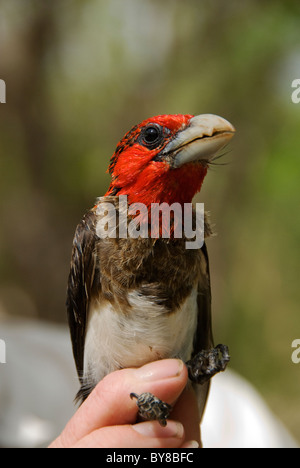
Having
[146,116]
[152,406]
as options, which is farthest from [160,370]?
[146,116]

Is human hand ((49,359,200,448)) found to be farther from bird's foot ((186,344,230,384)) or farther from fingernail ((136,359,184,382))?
bird's foot ((186,344,230,384))

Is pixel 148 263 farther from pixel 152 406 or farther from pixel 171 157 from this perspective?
pixel 152 406

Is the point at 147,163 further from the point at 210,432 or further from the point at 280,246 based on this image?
the point at 280,246

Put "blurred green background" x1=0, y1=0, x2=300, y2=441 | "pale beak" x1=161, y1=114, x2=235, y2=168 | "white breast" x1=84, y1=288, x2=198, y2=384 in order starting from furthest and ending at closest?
1. "blurred green background" x1=0, y1=0, x2=300, y2=441
2. "white breast" x1=84, y1=288, x2=198, y2=384
3. "pale beak" x1=161, y1=114, x2=235, y2=168

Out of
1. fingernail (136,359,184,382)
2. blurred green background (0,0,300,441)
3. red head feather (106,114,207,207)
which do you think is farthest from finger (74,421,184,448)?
blurred green background (0,0,300,441)

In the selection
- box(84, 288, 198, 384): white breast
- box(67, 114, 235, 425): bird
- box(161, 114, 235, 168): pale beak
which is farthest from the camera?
box(84, 288, 198, 384): white breast

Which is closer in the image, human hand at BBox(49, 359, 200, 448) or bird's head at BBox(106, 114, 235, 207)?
bird's head at BBox(106, 114, 235, 207)
